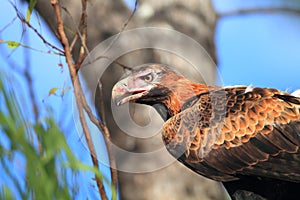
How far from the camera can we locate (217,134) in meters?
4.43

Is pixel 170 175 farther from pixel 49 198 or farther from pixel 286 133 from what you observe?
pixel 49 198

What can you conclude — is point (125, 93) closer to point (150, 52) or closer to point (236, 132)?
point (236, 132)

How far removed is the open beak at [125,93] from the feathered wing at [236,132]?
357mm

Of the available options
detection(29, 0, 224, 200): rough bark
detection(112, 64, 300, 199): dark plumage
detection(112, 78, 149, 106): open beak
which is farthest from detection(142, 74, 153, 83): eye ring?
detection(29, 0, 224, 200): rough bark

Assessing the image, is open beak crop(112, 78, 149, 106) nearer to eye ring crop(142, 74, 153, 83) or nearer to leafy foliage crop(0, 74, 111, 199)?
eye ring crop(142, 74, 153, 83)

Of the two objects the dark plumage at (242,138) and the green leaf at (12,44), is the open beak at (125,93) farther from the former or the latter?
the green leaf at (12,44)

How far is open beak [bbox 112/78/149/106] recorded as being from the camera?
4.58 metres

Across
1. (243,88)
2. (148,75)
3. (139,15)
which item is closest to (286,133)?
(243,88)

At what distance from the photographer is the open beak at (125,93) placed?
15.0ft

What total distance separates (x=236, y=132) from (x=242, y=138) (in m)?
0.06

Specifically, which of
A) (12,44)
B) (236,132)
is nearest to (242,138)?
(236,132)

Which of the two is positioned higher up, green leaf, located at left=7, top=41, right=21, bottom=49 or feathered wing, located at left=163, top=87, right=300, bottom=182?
green leaf, located at left=7, top=41, right=21, bottom=49

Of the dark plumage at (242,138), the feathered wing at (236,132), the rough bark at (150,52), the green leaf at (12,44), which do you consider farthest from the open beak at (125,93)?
the rough bark at (150,52)

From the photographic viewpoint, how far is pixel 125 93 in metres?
4.59
